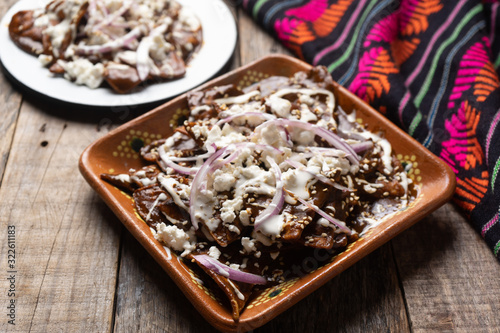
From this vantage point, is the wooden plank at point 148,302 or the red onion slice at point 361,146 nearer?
the wooden plank at point 148,302

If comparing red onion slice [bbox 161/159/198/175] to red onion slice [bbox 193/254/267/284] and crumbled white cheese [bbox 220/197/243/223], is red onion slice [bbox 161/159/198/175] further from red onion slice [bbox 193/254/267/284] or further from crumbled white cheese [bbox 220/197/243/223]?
red onion slice [bbox 193/254/267/284]

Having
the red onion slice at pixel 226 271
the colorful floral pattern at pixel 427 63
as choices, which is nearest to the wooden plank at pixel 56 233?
the red onion slice at pixel 226 271

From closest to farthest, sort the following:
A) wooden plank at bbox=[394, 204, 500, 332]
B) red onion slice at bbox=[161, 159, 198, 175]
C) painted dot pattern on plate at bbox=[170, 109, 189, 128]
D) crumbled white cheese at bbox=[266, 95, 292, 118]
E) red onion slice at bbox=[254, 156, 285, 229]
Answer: red onion slice at bbox=[254, 156, 285, 229] → wooden plank at bbox=[394, 204, 500, 332] → red onion slice at bbox=[161, 159, 198, 175] → crumbled white cheese at bbox=[266, 95, 292, 118] → painted dot pattern on plate at bbox=[170, 109, 189, 128]

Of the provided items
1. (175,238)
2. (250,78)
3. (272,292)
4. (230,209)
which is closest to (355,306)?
(272,292)

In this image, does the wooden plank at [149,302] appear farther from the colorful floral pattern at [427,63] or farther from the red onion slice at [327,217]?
the colorful floral pattern at [427,63]

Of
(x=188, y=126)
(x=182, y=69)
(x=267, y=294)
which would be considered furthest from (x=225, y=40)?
(x=267, y=294)

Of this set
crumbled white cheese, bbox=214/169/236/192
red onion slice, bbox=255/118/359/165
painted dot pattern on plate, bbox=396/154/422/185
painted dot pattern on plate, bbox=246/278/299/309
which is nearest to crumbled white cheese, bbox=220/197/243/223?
crumbled white cheese, bbox=214/169/236/192
